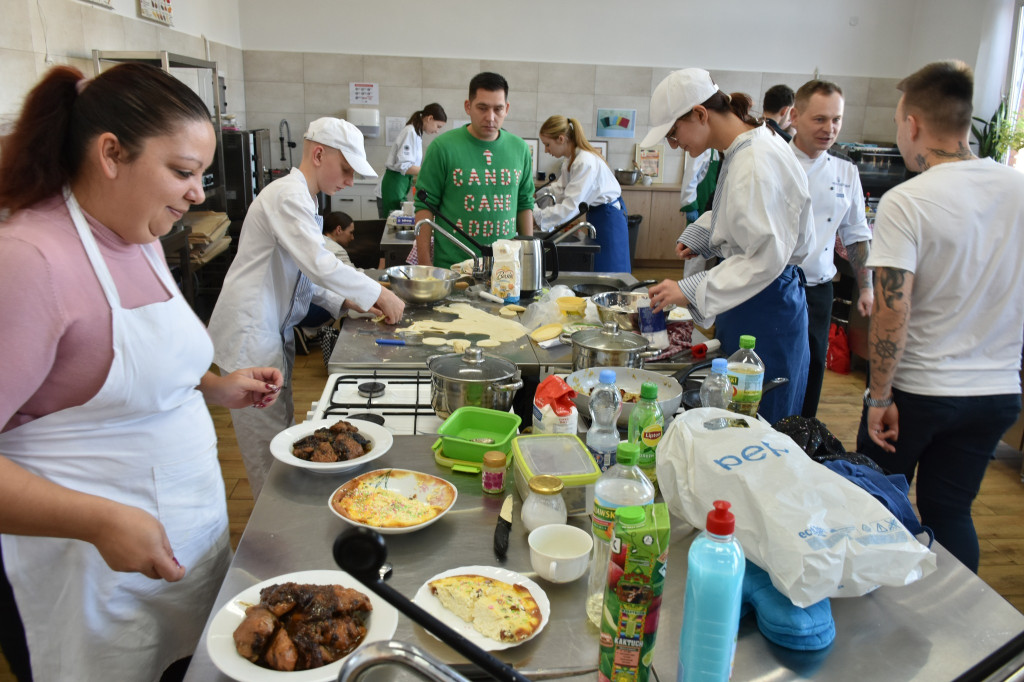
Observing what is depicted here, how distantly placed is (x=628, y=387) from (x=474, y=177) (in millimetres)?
1937

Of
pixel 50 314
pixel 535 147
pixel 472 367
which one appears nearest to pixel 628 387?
pixel 472 367

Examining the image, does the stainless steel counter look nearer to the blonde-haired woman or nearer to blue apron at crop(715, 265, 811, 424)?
blue apron at crop(715, 265, 811, 424)

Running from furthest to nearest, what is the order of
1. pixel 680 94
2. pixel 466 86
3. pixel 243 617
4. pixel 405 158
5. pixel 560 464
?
pixel 466 86, pixel 405 158, pixel 680 94, pixel 560 464, pixel 243 617

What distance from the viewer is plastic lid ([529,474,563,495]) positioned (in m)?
1.31

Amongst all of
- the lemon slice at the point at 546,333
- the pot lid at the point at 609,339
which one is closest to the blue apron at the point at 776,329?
the pot lid at the point at 609,339

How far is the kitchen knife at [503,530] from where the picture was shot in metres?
1.29

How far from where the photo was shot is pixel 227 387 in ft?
5.36

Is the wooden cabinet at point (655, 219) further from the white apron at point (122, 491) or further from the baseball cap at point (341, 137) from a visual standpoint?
the white apron at point (122, 491)

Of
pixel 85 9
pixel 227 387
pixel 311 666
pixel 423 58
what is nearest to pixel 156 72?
pixel 227 387

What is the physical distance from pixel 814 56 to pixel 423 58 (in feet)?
14.4

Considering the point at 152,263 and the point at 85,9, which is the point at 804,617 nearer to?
the point at 152,263

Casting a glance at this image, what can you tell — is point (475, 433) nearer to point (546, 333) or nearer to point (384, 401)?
point (384, 401)

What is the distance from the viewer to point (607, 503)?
114cm

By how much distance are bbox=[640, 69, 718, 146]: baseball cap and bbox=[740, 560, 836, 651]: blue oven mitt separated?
5.30 feet
